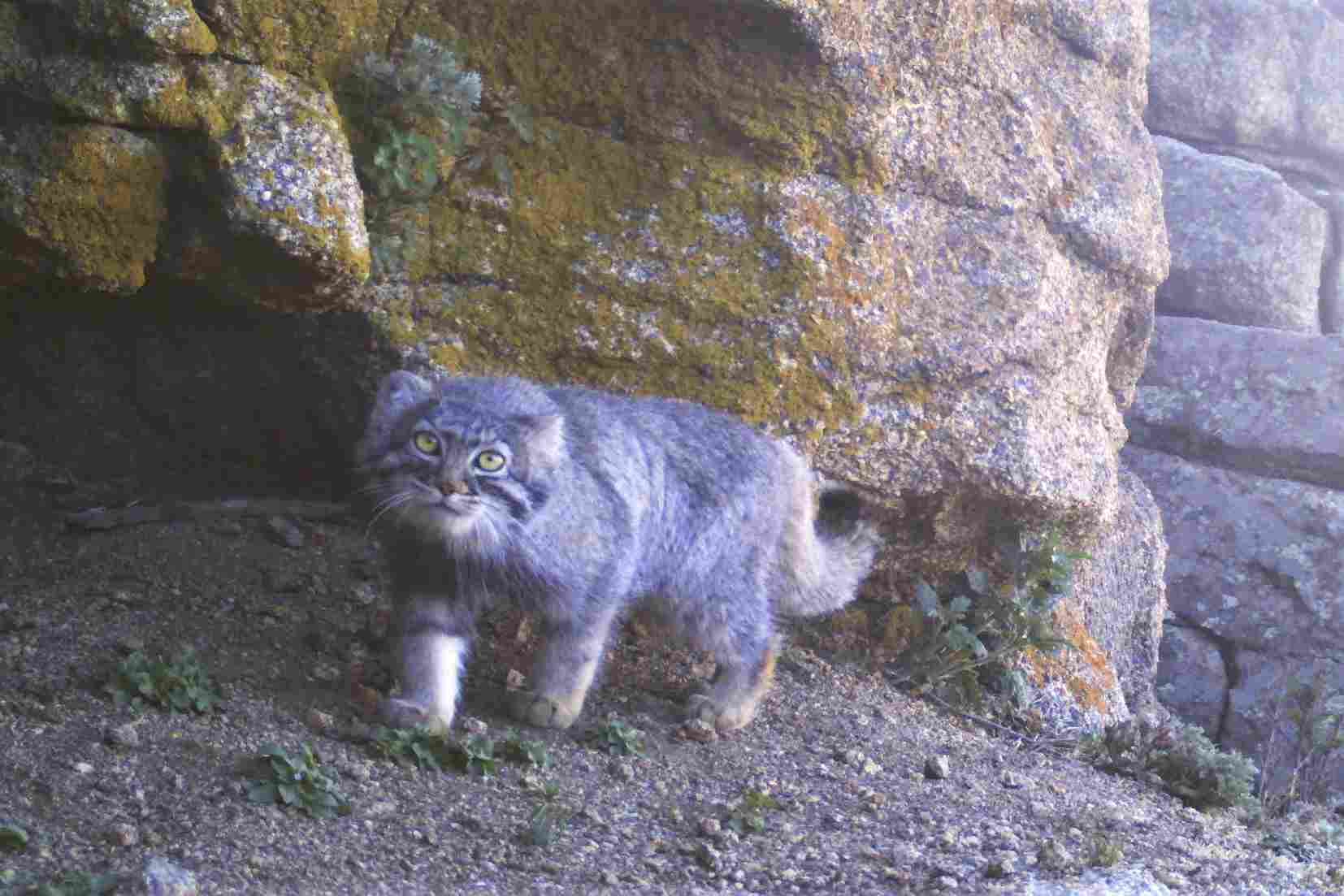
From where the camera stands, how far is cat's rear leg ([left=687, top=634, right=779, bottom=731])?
18.7 feet

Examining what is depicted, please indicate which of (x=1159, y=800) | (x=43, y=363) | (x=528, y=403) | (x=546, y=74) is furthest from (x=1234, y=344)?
(x=43, y=363)

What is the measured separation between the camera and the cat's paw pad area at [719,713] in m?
5.64

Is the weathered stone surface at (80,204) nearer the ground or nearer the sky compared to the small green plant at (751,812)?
nearer the sky

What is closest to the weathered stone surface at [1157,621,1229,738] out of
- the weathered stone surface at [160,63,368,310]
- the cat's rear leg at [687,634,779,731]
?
the cat's rear leg at [687,634,779,731]

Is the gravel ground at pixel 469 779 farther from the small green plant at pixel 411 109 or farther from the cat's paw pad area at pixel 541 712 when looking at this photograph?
the small green plant at pixel 411 109

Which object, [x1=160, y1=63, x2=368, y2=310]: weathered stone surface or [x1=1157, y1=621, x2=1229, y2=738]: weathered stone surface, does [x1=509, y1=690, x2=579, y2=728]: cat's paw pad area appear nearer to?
[x1=160, y1=63, x2=368, y2=310]: weathered stone surface

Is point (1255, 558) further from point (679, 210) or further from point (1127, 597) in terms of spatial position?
point (679, 210)

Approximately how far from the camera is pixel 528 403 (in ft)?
16.7

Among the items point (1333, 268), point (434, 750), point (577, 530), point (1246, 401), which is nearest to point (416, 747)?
point (434, 750)

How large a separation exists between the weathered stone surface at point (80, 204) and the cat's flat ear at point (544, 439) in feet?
4.63

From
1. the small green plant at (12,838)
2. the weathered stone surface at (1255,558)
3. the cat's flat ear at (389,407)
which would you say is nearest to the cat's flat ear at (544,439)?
the cat's flat ear at (389,407)

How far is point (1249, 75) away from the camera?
36.4 ft

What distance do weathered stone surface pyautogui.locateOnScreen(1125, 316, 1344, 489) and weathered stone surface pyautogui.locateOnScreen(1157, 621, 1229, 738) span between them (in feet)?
3.90

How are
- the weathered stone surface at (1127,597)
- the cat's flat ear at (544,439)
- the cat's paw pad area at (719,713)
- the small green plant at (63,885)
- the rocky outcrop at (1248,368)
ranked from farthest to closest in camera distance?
1. the rocky outcrop at (1248,368)
2. the weathered stone surface at (1127,597)
3. the cat's paw pad area at (719,713)
4. the cat's flat ear at (544,439)
5. the small green plant at (63,885)
